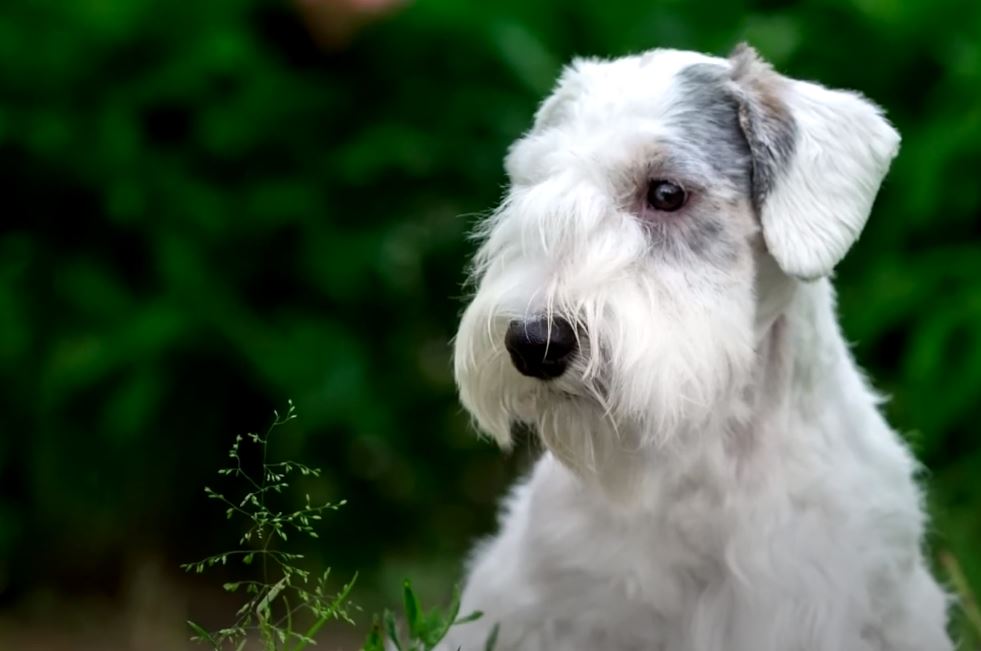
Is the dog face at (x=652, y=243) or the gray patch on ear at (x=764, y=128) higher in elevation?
the gray patch on ear at (x=764, y=128)

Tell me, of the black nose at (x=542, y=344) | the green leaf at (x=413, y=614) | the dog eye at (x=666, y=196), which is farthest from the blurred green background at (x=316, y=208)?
the green leaf at (x=413, y=614)

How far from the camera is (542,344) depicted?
2686 mm

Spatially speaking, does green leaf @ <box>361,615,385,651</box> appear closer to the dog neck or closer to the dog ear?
the dog neck

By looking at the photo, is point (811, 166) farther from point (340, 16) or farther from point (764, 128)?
point (340, 16)

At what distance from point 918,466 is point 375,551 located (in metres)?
2.55

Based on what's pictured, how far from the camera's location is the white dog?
280cm

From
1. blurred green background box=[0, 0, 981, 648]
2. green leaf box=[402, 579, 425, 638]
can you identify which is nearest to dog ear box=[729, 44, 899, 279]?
green leaf box=[402, 579, 425, 638]

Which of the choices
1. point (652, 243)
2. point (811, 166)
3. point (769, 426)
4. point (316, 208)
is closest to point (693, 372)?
point (652, 243)

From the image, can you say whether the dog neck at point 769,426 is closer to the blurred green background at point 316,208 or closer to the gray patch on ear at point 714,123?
the gray patch on ear at point 714,123

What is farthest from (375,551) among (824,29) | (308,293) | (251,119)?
(824,29)

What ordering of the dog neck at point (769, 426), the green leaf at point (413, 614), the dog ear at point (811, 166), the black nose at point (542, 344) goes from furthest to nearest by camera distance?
the dog neck at point (769, 426) → the dog ear at point (811, 166) → the black nose at point (542, 344) → the green leaf at point (413, 614)

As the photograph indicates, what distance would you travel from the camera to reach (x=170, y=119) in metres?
5.28

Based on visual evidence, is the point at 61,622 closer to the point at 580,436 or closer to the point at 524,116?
the point at 524,116

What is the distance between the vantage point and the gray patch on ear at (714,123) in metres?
2.99
